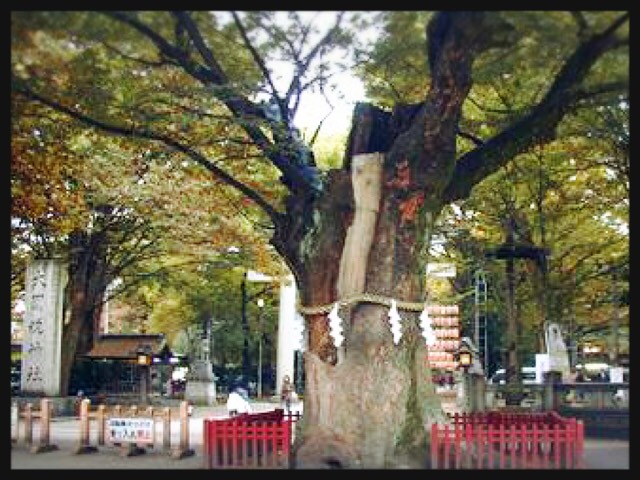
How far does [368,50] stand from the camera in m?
13.5

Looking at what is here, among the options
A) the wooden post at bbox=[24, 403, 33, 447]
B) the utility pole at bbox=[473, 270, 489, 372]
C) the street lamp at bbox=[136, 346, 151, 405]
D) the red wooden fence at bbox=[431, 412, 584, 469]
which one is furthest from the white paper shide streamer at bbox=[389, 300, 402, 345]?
the street lamp at bbox=[136, 346, 151, 405]

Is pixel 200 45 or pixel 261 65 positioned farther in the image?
pixel 261 65

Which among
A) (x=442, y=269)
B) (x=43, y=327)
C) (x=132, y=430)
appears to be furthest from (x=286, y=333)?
(x=132, y=430)

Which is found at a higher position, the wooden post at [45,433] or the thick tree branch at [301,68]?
the thick tree branch at [301,68]

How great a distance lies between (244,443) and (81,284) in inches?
769

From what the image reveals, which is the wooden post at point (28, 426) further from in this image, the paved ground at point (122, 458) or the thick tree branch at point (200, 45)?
the thick tree branch at point (200, 45)

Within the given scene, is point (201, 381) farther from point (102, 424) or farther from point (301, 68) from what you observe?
point (301, 68)

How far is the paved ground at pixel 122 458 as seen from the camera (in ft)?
34.2

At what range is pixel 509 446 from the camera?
11.7 metres

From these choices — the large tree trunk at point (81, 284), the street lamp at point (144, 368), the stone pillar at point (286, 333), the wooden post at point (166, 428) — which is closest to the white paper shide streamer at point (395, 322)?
the wooden post at point (166, 428)

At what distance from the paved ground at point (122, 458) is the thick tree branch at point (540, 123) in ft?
14.6

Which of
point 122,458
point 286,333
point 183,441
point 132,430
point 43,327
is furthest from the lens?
point 286,333

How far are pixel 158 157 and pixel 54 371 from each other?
40.9ft
